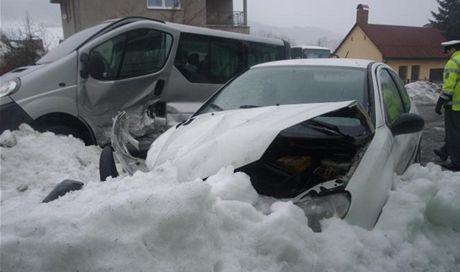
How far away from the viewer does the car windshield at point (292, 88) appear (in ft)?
10.7

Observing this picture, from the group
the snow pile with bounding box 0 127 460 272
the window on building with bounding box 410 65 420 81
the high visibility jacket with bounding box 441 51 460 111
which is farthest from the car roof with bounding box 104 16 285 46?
the window on building with bounding box 410 65 420 81

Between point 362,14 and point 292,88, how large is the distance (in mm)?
36831

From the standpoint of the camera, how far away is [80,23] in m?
19.6

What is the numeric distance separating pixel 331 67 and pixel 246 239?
7.48 feet

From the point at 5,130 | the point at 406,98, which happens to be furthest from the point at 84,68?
the point at 406,98

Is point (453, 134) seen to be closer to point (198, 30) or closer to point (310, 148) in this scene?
point (310, 148)

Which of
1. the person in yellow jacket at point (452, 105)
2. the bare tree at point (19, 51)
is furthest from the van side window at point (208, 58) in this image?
the bare tree at point (19, 51)

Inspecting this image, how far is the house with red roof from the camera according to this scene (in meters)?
34.2

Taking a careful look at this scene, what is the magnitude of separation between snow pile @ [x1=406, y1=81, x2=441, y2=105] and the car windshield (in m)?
14.6

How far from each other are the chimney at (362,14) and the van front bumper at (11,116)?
36.1 metres

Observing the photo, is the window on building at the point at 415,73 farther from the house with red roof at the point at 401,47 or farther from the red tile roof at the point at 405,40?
the red tile roof at the point at 405,40

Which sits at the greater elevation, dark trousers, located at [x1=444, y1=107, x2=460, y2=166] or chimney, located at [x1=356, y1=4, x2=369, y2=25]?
chimney, located at [x1=356, y1=4, x2=369, y2=25]

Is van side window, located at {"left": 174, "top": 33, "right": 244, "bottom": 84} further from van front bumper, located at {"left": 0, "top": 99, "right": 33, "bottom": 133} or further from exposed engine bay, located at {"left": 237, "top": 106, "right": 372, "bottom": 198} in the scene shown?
exposed engine bay, located at {"left": 237, "top": 106, "right": 372, "bottom": 198}

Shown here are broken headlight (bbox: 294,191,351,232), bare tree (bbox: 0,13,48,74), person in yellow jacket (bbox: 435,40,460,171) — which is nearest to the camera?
broken headlight (bbox: 294,191,351,232)
